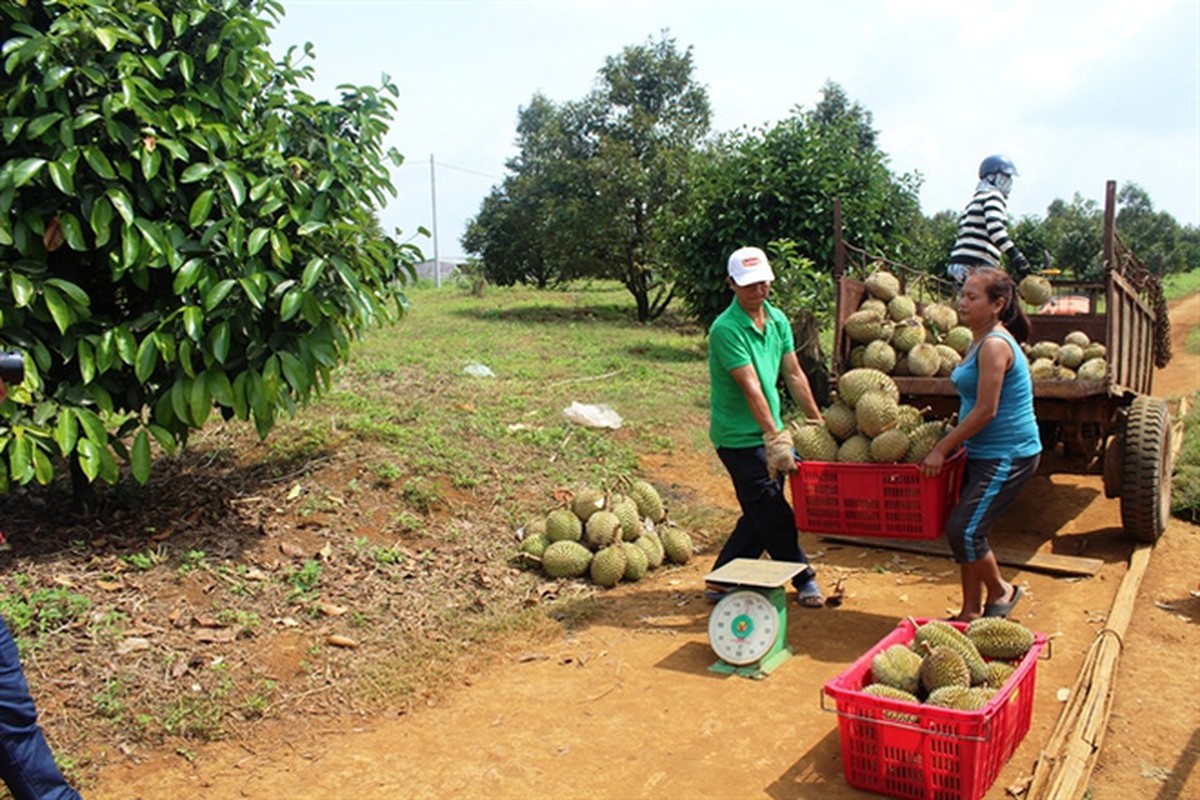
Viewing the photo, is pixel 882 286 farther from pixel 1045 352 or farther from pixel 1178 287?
pixel 1178 287

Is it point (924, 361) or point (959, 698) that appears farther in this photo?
point (924, 361)

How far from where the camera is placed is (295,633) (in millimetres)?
4859

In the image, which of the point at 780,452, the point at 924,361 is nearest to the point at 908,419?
the point at 780,452

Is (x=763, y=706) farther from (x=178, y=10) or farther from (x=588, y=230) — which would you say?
(x=588, y=230)

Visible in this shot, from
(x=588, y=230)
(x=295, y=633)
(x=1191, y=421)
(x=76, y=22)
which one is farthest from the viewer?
(x=588, y=230)

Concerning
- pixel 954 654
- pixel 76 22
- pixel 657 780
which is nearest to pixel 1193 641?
pixel 954 654

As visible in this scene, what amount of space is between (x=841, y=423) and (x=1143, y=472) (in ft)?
7.69

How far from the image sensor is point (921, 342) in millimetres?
6363

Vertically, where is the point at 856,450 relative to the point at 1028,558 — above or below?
above

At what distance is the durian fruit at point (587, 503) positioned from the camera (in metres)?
6.14

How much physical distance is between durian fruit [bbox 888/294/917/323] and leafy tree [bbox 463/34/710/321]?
1212 cm

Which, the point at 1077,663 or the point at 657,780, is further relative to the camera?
the point at 1077,663

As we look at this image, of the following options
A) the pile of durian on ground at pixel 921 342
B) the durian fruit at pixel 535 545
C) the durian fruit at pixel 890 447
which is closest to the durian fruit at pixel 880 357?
the pile of durian on ground at pixel 921 342

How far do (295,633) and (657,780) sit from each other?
214 cm
